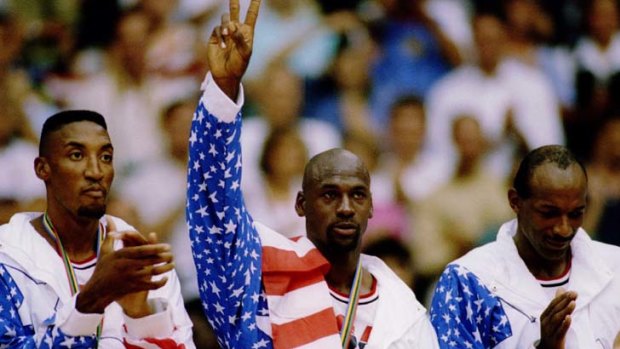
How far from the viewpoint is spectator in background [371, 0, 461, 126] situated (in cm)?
868

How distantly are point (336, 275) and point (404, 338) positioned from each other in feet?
1.20

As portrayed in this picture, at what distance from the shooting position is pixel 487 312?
5.58 m

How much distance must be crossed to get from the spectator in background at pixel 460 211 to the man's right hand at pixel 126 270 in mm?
3928

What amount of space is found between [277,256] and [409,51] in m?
3.76

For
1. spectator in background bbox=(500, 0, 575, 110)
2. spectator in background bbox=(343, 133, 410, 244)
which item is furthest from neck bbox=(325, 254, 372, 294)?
spectator in background bbox=(500, 0, 575, 110)

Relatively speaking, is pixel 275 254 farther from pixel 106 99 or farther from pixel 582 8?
pixel 582 8

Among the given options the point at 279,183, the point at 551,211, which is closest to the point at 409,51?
the point at 279,183

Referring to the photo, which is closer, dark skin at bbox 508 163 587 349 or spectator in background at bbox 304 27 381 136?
dark skin at bbox 508 163 587 349

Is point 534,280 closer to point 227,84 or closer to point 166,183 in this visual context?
point 227,84

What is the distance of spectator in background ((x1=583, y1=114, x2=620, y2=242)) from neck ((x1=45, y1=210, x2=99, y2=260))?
417 centimetres

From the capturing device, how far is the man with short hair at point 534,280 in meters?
5.55

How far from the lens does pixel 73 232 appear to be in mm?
5301

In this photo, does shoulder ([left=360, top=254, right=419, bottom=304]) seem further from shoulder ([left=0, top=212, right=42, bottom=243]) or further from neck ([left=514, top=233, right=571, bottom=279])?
shoulder ([left=0, top=212, right=42, bottom=243])

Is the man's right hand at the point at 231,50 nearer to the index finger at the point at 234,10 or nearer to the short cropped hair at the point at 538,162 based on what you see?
the index finger at the point at 234,10
